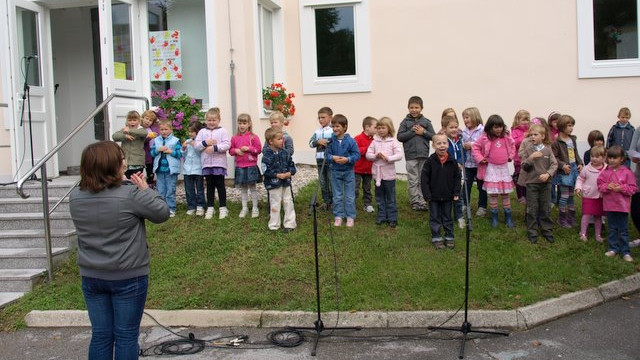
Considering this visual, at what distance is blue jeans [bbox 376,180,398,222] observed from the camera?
8.01 meters

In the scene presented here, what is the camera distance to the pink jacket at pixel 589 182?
7402mm

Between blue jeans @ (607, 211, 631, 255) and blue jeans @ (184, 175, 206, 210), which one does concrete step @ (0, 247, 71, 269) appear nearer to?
blue jeans @ (184, 175, 206, 210)

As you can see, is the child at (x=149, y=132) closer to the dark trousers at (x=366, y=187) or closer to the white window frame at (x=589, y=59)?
the dark trousers at (x=366, y=187)

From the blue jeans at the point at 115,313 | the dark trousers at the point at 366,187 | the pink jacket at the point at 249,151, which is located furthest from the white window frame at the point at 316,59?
Answer: the blue jeans at the point at 115,313

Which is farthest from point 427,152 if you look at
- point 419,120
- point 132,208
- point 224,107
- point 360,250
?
point 132,208

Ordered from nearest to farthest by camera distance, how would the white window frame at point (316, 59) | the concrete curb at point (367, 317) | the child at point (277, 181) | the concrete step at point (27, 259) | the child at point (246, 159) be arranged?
the concrete curb at point (367, 317)
the concrete step at point (27, 259)
the child at point (277, 181)
the child at point (246, 159)
the white window frame at point (316, 59)

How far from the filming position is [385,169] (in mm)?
8117

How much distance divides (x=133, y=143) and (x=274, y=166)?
244 cm

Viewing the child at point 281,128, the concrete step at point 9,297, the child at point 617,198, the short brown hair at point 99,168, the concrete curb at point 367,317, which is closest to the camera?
the short brown hair at point 99,168

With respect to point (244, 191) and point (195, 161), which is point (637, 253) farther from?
point (195, 161)

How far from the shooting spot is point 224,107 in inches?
416

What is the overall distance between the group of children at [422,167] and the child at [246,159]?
0.05 feet

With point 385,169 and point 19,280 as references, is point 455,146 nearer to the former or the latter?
point 385,169

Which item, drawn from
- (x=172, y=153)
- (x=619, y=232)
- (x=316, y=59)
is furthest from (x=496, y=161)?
(x=316, y=59)
